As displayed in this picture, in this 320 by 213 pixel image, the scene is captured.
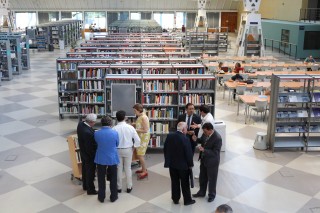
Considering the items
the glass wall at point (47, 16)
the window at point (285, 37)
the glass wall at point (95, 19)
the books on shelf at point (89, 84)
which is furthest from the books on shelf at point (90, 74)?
the glass wall at point (47, 16)

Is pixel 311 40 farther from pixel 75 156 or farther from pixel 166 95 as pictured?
pixel 75 156

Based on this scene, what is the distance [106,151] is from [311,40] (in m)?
22.7

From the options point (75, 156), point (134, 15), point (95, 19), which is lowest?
point (75, 156)

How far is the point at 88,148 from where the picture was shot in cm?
680

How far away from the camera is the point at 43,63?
23.9 meters

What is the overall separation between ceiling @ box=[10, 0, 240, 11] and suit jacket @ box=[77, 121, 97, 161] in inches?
1477

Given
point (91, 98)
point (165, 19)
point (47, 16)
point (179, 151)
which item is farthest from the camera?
point (165, 19)

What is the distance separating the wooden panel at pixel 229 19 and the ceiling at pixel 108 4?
5.21 ft

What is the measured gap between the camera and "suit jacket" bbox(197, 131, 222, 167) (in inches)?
257

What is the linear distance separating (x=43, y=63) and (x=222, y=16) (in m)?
27.2

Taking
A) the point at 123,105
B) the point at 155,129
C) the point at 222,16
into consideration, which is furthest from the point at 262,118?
the point at 222,16

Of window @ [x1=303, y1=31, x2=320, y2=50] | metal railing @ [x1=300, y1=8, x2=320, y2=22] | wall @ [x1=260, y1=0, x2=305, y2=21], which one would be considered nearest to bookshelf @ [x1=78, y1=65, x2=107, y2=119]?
window @ [x1=303, y1=31, x2=320, y2=50]

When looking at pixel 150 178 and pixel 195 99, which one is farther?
pixel 195 99

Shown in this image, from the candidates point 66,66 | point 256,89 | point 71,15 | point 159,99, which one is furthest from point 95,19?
point 159,99
